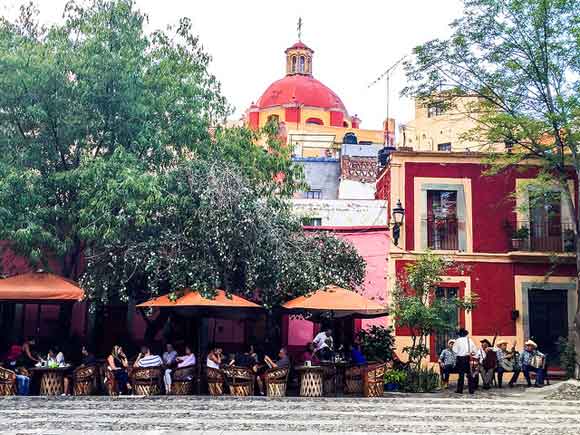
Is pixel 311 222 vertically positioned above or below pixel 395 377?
above

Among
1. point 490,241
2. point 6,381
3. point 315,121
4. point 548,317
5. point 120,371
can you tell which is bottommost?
point 6,381

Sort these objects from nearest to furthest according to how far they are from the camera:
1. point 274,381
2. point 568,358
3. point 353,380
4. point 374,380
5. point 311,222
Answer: point 274,381 < point 374,380 < point 353,380 < point 568,358 < point 311,222

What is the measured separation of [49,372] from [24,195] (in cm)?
374

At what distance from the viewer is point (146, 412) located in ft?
39.7

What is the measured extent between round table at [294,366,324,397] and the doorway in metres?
8.30

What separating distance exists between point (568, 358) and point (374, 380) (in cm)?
605

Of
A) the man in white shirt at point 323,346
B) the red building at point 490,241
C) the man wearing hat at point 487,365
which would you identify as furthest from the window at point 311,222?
the man wearing hat at point 487,365

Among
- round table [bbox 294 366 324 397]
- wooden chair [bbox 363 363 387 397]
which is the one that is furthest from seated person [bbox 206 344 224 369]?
wooden chair [bbox 363 363 387 397]

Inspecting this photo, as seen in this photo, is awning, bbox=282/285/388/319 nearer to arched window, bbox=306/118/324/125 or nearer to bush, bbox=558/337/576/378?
bush, bbox=558/337/576/378

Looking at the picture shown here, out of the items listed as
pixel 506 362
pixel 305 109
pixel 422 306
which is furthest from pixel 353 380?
pixel 305 109

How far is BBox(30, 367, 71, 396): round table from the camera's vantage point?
1473 centimetres

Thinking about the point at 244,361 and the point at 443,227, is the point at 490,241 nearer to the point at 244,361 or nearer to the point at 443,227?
the point at 443,227

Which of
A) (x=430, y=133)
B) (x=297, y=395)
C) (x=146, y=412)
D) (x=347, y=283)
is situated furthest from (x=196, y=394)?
(x=430, y=133)

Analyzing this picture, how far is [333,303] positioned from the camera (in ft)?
49.4
